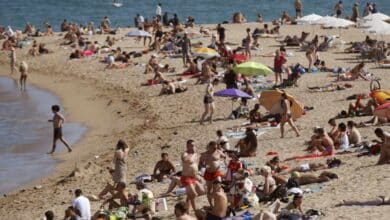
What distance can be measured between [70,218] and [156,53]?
71.7 feet

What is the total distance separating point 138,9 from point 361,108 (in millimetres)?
47136

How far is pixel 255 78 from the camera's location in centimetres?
2947

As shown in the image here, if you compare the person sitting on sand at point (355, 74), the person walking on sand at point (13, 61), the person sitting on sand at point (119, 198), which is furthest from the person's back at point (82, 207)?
the person walking on sand at point (13, 61)

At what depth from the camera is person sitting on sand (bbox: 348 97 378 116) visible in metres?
22.2

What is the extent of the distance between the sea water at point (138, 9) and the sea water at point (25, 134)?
25448 mm

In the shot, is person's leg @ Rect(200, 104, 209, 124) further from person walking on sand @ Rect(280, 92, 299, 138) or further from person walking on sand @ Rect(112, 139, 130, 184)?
person walking on sand @ Rect(112, 139, 130, 184)

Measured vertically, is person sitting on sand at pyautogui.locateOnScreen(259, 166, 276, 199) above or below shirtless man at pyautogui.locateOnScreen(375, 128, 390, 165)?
below

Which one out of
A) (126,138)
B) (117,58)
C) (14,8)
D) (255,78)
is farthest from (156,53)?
(14,8)

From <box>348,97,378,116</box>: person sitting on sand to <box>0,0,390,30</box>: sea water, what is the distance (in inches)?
1468

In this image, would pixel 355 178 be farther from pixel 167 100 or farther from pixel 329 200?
pixel 167 100

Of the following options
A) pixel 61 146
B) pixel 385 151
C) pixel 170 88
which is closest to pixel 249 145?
pixel 385 151

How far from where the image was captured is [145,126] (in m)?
25.2

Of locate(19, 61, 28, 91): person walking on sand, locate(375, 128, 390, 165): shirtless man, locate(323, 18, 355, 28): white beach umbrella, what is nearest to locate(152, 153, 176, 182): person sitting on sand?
locate(375, 128, 390, 165): shirtless man

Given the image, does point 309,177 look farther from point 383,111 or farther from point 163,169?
point 383,111
